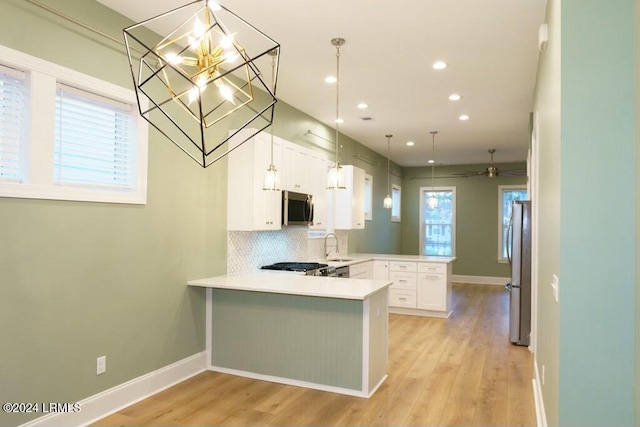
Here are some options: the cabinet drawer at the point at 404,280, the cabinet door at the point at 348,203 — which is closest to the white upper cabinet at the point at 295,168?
the cabinet door at the point at 348,203

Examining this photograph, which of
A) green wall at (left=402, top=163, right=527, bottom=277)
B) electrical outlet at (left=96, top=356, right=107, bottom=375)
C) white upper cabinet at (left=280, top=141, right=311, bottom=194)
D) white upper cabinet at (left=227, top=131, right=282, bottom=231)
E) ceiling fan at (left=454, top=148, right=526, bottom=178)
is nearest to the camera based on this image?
electrical outlet at (left=96, top=356, right=107, bottom=375)

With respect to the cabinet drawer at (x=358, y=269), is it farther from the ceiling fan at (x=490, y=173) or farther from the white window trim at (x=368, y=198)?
the ceiling fan at (x=490, y=173)

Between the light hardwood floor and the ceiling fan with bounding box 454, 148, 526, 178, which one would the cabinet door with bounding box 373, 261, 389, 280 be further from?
the ceiling fan with bounding box 454, 148, 526, 178

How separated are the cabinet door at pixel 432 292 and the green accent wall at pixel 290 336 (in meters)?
3.29

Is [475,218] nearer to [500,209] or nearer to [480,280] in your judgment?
[500,209]

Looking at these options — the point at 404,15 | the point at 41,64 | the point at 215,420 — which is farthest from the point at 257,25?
the point at 215,420

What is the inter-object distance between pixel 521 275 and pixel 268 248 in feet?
9.65

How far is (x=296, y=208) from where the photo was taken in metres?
5.11

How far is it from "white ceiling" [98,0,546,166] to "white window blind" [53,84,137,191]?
0.72 metres

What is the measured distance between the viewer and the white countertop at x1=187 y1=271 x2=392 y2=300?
3.38 m

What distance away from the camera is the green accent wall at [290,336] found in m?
3.49

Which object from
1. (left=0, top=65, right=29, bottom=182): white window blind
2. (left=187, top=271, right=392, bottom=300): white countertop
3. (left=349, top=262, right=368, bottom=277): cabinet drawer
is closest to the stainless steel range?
(left=187, top=271, right=392, bottom=300): white countertop

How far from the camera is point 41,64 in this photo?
2693 millimetres

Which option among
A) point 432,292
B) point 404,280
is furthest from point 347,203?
point 432,292
